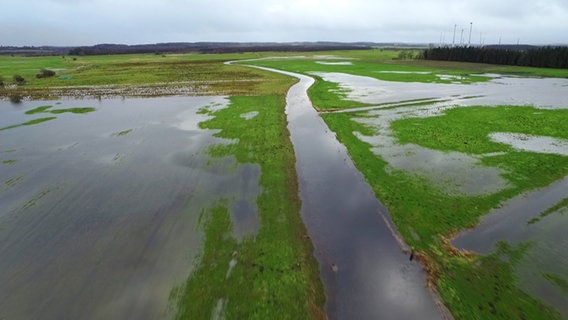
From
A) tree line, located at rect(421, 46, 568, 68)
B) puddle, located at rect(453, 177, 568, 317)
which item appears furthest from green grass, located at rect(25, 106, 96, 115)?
tree line, located at rect(421, 46, 568, 68)

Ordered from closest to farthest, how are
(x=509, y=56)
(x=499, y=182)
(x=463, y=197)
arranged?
(x=463, y=197)
(x=499, y=182)
(x=509, y=56)

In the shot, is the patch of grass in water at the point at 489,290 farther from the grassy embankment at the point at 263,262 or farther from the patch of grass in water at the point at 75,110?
the patch of grass in water at the point at 75,110

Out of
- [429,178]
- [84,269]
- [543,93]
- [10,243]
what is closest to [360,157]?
[429,178]

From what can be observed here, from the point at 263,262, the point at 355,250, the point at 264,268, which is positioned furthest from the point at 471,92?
the point at 264,268

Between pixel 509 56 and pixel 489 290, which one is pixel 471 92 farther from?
pixel 509 56

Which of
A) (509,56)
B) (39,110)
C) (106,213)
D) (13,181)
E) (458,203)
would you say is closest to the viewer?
(106,213)

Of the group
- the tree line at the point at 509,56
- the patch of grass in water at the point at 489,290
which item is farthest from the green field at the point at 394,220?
the tree line at the point at 509,56
